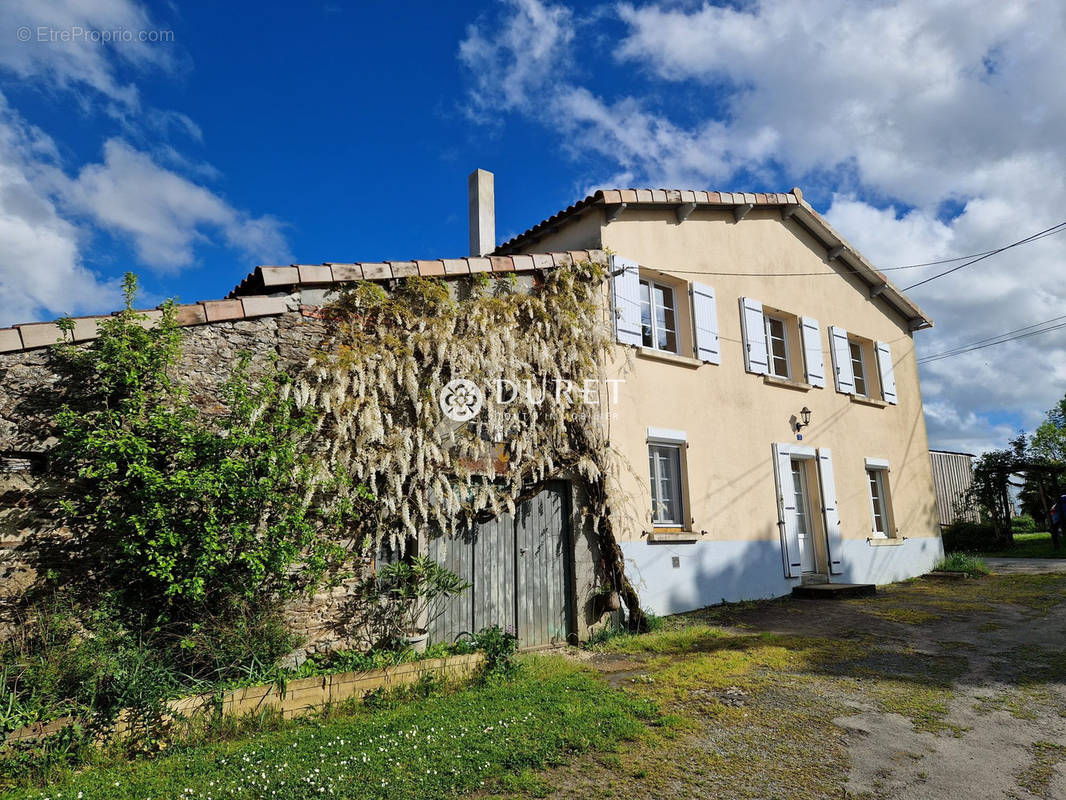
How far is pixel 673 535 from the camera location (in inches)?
317

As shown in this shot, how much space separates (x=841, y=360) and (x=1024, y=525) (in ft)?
46.4

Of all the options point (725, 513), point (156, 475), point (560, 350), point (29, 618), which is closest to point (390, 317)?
point (560, 350)

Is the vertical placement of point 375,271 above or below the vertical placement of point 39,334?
above

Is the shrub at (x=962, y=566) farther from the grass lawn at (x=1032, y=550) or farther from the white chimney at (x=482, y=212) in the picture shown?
the white chimney at (x=482, y=212)

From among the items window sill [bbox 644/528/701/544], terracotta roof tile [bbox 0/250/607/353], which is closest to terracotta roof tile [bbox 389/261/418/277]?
terracotta roof tile [bbox 0/250/607/353]

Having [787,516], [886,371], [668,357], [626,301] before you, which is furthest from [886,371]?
[626,301]

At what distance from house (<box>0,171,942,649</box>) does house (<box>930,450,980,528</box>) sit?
5661 millimetres

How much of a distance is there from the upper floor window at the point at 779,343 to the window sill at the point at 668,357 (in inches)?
97.9

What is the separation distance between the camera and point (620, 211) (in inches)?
337

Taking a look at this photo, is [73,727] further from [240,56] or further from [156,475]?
[240,56]

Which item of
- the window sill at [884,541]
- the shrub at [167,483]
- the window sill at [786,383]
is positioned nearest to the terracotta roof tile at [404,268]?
the shrub at [167,483]

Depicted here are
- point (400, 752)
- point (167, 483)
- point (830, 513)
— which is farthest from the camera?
point (830, 513)

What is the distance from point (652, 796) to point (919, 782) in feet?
5.09

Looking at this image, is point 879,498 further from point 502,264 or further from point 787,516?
point 502,264
